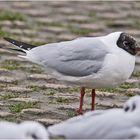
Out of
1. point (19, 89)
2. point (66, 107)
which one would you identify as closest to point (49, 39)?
point (19, 89)

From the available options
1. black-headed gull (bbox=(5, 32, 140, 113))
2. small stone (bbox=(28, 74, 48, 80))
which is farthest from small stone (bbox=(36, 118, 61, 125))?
small stone (bbox=(28, 74, 48, 80))

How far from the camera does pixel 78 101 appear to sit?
253 inches

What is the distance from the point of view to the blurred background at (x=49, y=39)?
20.3 ft

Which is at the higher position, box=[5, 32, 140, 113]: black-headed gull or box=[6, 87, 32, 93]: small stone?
box=[5, 32, 140, 113]: black-headed gull

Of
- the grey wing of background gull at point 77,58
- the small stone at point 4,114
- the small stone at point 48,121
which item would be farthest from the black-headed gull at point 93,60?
the small stone at point 4,114

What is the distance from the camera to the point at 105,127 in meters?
4.45

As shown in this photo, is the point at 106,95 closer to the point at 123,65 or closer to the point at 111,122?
the point at 123,65

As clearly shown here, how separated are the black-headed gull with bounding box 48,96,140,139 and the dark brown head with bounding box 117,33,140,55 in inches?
51.1

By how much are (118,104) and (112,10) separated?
3.95 m

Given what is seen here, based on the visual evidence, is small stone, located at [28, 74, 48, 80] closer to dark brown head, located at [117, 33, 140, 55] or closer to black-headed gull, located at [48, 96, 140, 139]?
dark brown head, located at [117, 33, 140, 55]

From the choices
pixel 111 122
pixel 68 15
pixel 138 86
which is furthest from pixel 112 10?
pixel 111 122

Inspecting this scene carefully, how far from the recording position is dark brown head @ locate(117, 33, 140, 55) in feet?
19.1

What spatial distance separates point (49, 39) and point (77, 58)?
2.82 meters

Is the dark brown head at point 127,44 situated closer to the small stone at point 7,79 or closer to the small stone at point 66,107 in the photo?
the small stone at point 66,107
